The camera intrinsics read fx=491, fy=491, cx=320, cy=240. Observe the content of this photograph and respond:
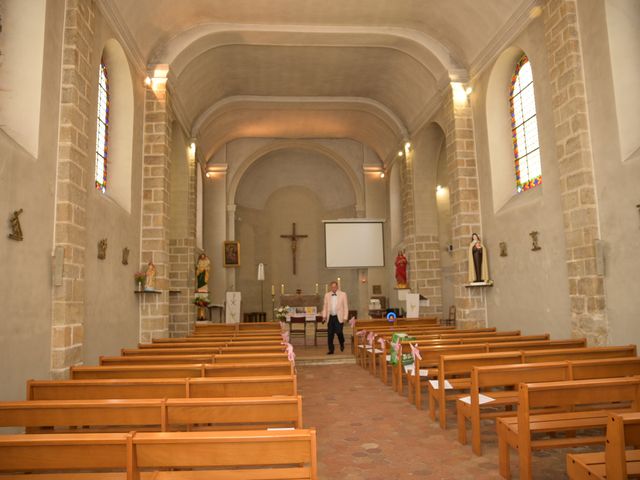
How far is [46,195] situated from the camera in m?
5.31

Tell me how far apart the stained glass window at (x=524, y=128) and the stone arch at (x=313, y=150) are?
8816mm

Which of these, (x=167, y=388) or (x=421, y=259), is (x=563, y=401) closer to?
(x=167, y=388)

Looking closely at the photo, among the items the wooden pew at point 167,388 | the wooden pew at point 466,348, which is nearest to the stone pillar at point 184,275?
the wooden pew at point 466,348

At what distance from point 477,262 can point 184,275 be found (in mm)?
6773

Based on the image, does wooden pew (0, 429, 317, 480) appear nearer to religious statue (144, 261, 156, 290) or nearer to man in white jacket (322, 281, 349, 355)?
religious statue (144, 261, 156, 290)

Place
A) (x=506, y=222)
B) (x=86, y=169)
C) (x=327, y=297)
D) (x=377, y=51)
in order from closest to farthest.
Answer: (x=86, y=169)
(x=506, y=222)
(x=327, y=297)
(x=377, y=51)

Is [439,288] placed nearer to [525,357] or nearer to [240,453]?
[525,357]

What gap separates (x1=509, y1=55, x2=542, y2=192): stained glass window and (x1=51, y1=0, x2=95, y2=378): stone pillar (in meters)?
6.81

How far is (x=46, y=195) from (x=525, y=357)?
5.20 meters

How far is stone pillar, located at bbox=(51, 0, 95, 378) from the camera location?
536cm

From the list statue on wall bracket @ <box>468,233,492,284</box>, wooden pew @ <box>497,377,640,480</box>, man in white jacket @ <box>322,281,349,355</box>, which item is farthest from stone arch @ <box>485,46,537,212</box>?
wooden pew @ <box>497,377,640,480</box>

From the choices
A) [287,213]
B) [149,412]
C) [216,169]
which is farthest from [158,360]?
[287,213]

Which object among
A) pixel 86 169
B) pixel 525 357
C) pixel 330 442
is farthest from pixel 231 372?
pixel 86 169

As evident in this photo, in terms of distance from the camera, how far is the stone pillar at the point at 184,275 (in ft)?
36.7
